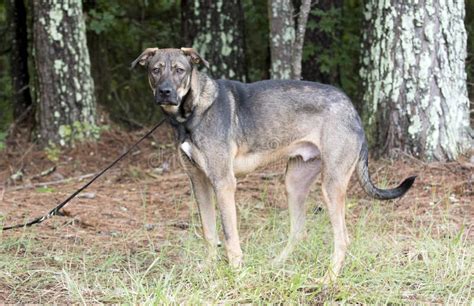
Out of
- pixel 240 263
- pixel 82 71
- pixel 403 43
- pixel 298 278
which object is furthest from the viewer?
pixel 82 71

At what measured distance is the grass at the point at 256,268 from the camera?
5113 mm

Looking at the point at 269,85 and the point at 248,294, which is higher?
the point at 269,85

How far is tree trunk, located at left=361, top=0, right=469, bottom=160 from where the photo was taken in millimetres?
8086

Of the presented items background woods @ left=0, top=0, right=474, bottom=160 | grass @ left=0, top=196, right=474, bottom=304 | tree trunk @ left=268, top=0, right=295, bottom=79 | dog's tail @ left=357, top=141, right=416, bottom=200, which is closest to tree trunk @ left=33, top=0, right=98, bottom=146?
background woods @ left=0, top=0, right=474, bottom=160

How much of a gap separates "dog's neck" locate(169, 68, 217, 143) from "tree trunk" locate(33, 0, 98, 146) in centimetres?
426

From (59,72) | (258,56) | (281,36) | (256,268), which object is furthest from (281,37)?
(258,56)

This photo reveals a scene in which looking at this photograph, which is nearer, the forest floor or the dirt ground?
the forest floor

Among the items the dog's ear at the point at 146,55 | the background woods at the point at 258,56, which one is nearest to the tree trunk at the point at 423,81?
the background woods at the point at 258,56

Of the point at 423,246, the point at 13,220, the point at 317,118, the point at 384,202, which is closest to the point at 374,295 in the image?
the point at 423,246

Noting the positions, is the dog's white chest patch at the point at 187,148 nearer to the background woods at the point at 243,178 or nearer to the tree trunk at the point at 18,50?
the background woods at the point at 243,178

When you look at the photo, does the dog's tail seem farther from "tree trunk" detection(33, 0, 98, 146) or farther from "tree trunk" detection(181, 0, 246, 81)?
"tree trunk" detection(33, 0, 98, 146)

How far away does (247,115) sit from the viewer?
6160mm

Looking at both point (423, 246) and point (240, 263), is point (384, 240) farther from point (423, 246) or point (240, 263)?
point (240, 263)

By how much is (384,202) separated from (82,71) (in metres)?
4.38
